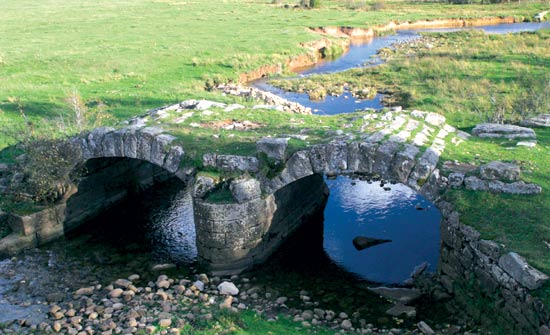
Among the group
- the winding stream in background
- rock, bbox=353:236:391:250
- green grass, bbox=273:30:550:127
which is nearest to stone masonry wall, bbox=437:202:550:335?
the winding stream in background

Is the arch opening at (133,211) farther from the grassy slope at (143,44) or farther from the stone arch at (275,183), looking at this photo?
the grassy slope at (143,44)

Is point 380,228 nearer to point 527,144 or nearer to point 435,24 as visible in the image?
point 527,144

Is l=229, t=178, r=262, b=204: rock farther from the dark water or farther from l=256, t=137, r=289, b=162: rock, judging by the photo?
the dark water

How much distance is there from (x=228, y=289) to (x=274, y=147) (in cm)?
384

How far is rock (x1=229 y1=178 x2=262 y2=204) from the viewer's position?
14.9 meters

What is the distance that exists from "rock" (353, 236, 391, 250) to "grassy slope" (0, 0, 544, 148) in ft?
42.7

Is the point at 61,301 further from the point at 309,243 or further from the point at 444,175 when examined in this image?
the point at 444,175

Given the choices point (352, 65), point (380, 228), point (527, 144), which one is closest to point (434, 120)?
point (527, 144)

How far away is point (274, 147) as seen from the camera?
15398mm

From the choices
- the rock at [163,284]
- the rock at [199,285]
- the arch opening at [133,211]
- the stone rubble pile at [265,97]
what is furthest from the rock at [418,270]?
the stone rubble pile at [265,97]

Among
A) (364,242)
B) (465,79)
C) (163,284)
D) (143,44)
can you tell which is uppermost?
(143,44)

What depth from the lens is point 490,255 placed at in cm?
1195

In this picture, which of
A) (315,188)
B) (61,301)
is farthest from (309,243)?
(61,301)

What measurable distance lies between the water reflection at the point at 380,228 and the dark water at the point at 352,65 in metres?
10.8
